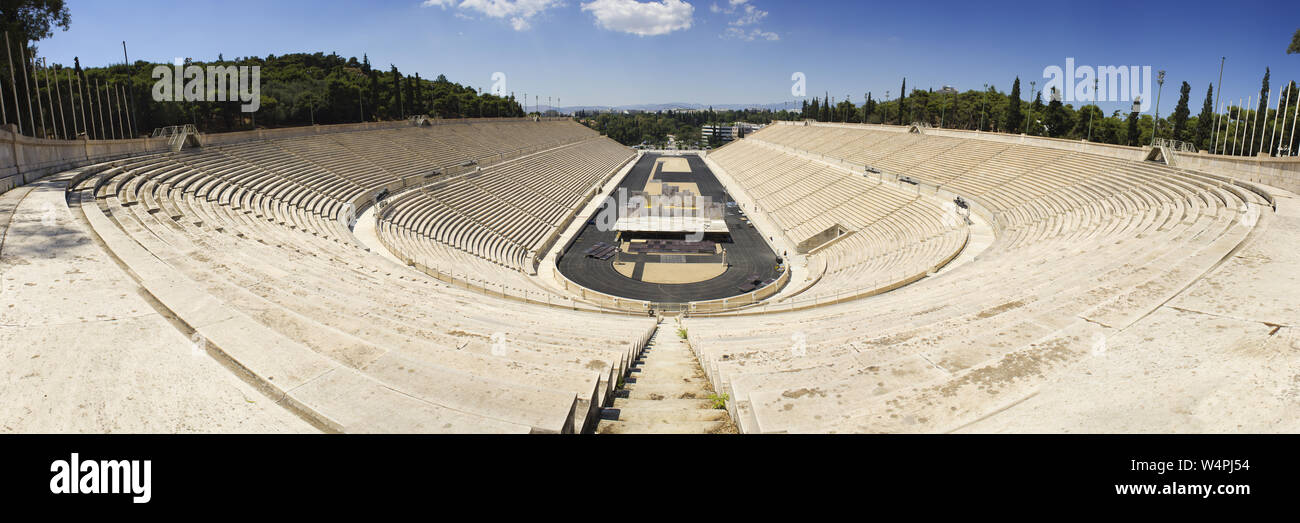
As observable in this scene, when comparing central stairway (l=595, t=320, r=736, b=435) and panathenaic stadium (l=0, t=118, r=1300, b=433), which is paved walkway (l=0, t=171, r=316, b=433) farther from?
central stairway (l=595, t=320, r=736, b=435)

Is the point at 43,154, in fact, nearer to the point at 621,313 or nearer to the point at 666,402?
the point at 621,313

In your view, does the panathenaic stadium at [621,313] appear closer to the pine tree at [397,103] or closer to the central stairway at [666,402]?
the central stairway at [666,402]

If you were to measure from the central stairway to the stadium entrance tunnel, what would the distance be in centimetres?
884

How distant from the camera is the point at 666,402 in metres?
7.08

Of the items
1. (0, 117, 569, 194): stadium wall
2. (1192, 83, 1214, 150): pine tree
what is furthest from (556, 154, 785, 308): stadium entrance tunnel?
(1192, 83, 1214, 150): pine tree

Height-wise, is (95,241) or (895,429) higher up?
(95,241)

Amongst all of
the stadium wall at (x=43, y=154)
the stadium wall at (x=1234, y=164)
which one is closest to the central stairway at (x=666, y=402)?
the stadium wall at (x=43, y=154)

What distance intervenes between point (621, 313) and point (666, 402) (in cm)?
815
